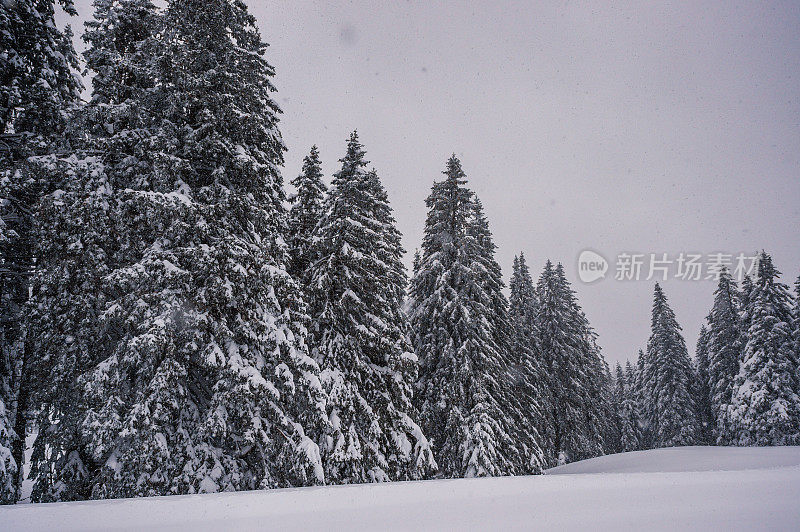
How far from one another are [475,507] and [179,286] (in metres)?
8.72

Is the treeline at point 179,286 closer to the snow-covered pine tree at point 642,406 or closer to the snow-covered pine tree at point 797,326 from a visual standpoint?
the snow-covered pine tree at point 797,326

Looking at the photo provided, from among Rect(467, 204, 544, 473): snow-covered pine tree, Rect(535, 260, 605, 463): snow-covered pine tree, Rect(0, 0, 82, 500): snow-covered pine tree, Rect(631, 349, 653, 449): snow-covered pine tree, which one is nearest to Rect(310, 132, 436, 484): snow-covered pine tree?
Rect(467, 204, 544, 473): snow-covered pine tree

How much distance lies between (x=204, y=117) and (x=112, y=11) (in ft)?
16.3

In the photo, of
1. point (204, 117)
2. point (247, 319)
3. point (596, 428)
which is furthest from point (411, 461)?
point (596, 428)

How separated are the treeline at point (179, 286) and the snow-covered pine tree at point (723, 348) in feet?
99.4

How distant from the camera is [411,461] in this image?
15.1 metres

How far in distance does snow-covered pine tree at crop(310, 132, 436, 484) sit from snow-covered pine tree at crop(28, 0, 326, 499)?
2.04 m

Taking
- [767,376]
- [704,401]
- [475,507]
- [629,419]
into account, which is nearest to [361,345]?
[475,507]

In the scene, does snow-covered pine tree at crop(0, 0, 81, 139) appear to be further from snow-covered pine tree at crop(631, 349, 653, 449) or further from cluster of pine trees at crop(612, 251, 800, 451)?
snow-covered pine tree at crop(631, 349, 653, 449)

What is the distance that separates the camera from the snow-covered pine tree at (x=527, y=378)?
69.9ft

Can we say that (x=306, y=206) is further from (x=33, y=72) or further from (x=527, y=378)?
(x=527, y=378)

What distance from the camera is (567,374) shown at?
3108 centimetres

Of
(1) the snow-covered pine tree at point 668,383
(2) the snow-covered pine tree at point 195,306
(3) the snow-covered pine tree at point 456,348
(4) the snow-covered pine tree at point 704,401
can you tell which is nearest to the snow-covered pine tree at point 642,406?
(1) the snow-covered pine tree at point 668,383

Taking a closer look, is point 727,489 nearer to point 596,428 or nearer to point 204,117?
point 204,117
